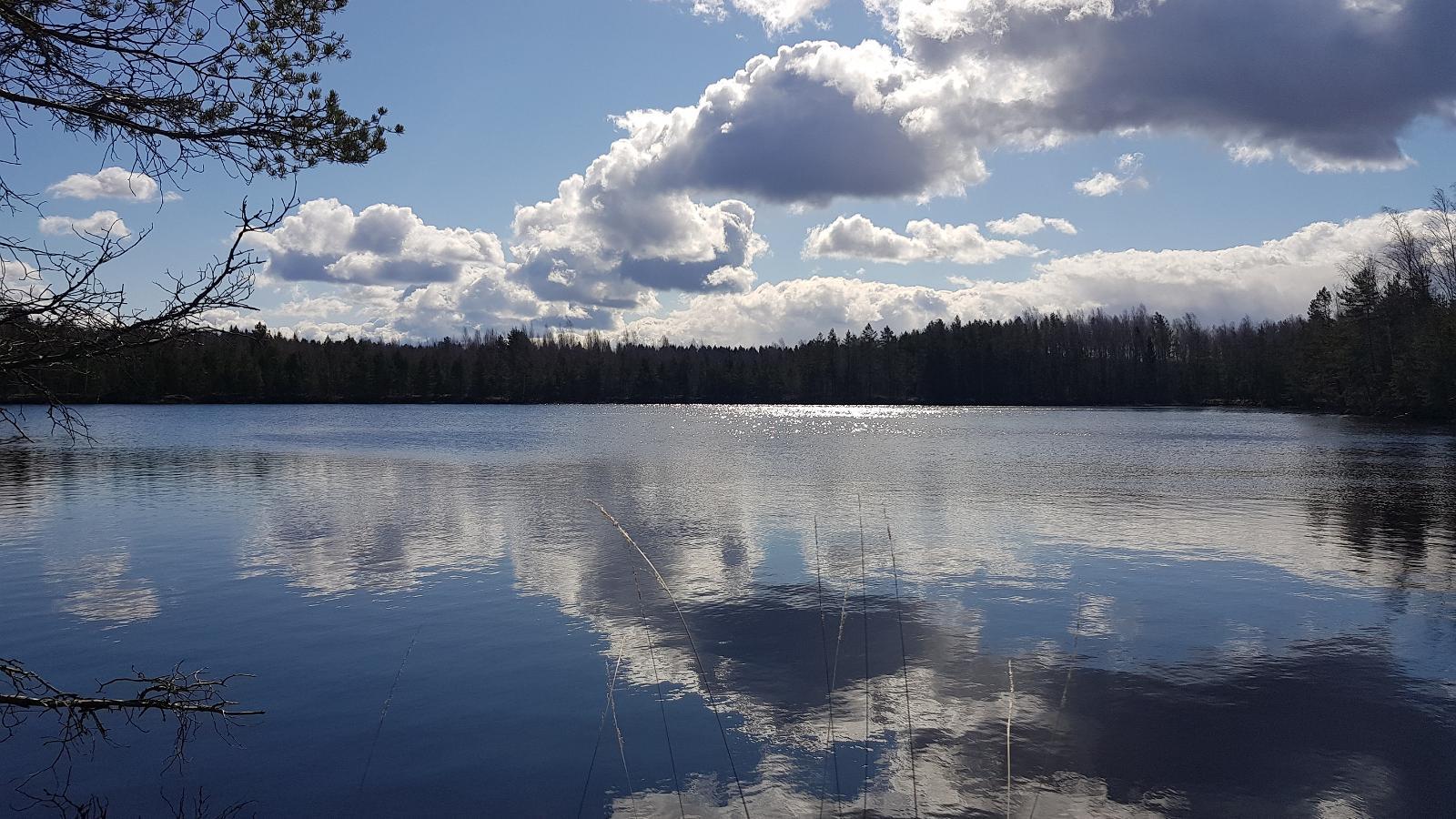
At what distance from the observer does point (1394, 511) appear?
87.1ft

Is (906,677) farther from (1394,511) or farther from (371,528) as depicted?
(1394,511)

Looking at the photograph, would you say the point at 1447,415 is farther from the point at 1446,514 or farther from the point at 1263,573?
the point at 1263,573

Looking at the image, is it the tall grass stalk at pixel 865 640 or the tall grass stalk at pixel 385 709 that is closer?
the tall grass stalk at pixel 865 640

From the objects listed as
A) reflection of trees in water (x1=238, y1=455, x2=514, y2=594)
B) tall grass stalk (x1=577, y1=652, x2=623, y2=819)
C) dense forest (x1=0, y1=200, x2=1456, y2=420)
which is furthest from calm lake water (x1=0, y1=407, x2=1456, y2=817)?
dense forest (x1=0, y1=200, x2=1456, y2=420)

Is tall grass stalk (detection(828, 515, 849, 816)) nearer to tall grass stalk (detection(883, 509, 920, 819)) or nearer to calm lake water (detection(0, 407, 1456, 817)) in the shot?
calm lake water (detection(0, 407, 1456, 817))

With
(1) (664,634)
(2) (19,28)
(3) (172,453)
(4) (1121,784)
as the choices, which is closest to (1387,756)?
(4) (1121,784)

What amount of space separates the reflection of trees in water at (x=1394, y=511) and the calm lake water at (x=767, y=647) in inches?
7.9

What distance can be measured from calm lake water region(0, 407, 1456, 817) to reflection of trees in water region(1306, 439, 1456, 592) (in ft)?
0.66

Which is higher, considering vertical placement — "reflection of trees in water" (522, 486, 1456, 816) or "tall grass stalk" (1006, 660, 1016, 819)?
"tall grass stalk" (1006, 660, 1016, 819)

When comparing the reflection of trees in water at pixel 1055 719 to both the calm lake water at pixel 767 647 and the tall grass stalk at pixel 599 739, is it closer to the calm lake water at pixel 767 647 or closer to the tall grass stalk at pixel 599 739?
the calm lake water at pixel 767 647

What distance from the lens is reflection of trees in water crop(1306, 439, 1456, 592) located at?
18719 mm

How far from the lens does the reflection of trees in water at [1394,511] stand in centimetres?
1872

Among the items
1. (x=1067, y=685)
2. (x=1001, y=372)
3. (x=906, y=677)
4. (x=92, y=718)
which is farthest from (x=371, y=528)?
(x=1001, y=372)

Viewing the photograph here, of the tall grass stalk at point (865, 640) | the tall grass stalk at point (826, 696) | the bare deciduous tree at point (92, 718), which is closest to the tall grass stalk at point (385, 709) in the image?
the bare deciduous tree at point (92, 718)
